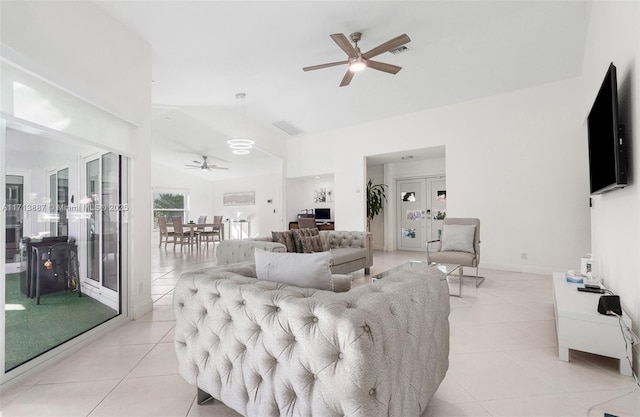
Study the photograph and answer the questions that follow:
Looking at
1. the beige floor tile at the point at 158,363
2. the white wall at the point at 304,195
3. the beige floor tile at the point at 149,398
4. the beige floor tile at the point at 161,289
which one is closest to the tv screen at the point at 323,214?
the white wall at the point at 304,195

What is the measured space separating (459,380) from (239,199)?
991 centimetres

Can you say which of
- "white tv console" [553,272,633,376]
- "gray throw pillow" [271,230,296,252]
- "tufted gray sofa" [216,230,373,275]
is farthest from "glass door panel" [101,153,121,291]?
"white tv console" [553,272,633,376]

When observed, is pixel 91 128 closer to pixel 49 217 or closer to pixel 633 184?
pixel 49 217

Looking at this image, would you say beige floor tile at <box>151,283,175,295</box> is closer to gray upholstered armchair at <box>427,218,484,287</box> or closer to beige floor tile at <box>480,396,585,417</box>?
gray upholstered armchair at <box>427,218,484,287</box>

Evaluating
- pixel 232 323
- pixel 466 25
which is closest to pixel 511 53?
pixel 466 25

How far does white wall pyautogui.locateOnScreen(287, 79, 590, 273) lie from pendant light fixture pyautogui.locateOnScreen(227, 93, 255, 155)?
326cm

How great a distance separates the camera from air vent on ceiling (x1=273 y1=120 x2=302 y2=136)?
740 cm

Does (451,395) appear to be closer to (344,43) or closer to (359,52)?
(344,43)

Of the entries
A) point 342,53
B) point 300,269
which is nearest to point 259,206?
point 342,53

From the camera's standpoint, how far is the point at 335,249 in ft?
16.2

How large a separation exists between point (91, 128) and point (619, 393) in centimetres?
424

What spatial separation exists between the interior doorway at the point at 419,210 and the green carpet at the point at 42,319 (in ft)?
21.8

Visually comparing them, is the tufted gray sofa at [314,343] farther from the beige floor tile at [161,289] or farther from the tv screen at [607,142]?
the beige floor tile at [161,289]

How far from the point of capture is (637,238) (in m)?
1.91
